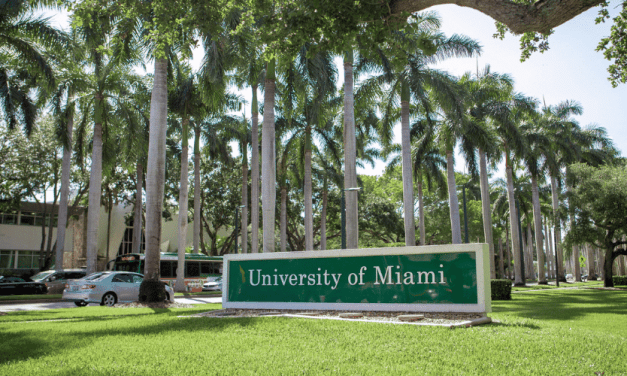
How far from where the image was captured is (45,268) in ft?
129

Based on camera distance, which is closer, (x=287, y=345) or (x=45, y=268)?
(x=287, y=345)

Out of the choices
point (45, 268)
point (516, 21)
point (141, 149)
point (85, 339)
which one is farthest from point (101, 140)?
point (516, 21)

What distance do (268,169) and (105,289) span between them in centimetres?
855

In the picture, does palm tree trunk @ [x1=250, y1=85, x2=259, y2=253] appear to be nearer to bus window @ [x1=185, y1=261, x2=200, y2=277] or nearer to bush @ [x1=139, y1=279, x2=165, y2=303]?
bus window @ [x1=185, y1=261, x2=200, y2=277]

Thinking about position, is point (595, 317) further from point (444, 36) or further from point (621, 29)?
point (444, 36)

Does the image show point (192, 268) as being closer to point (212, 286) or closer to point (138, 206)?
point (212, 286)

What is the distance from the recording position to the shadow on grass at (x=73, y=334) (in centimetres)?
716

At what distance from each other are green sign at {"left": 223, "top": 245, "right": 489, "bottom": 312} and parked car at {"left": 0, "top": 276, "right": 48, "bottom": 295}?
20415 mm

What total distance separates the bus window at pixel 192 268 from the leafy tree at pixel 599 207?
2667cm

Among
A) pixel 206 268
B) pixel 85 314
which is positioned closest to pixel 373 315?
pixel 85 314

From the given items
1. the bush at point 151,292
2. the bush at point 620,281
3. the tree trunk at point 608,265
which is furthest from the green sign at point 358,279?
the bush at point 620,281

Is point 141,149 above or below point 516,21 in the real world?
above

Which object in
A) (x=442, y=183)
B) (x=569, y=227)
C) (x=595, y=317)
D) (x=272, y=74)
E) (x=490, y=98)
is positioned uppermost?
(x=490, y=98)

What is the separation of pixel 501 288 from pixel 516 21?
1909 centimetres
